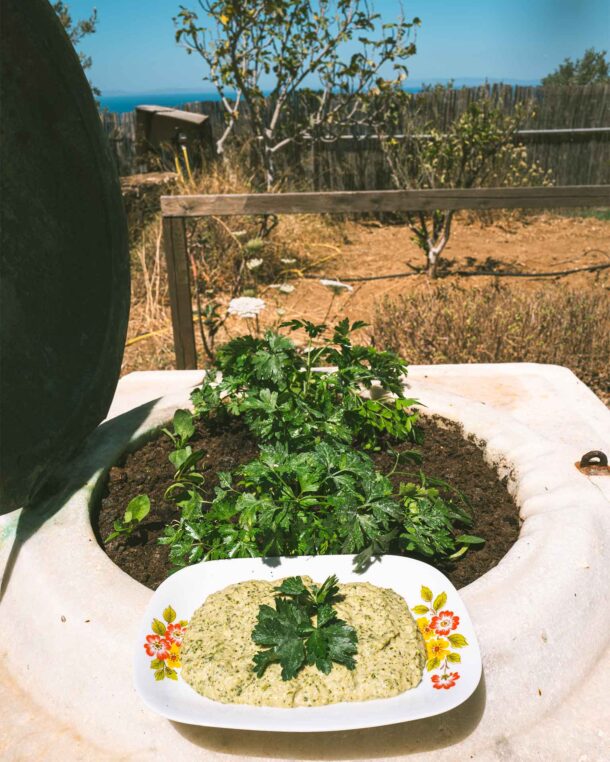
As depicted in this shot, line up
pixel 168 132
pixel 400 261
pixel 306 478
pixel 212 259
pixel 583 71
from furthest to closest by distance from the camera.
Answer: pixel 583 71
pixel 168 132
pixel 400 261
pixel 212 259
pixel 306 478

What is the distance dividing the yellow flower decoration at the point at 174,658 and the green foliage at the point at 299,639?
5.8 inches

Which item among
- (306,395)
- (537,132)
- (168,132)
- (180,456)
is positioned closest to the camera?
(180,456)

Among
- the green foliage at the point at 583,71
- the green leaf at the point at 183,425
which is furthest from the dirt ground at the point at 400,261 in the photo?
the green foliage at the point at 583,71

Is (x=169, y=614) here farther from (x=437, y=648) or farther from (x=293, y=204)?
(x=293, y=204)

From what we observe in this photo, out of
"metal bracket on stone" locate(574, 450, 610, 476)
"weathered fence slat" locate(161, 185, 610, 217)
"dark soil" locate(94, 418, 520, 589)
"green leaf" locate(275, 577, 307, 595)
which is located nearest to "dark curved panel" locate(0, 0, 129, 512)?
"dark soil" locate(94, 418, 520, 589)

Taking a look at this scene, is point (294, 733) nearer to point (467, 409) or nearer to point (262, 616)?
point (262, 616)

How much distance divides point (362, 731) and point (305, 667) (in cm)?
15

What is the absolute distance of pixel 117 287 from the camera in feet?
5.65

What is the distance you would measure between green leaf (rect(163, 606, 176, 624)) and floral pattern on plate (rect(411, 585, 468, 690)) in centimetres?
46

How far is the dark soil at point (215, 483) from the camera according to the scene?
4.80ft

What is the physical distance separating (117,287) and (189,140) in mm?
7776

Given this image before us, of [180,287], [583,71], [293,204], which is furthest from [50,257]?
[583,71]

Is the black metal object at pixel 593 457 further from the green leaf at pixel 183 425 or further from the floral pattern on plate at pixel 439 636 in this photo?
the green leaf at pixel 183 425

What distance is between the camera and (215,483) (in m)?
1.73
